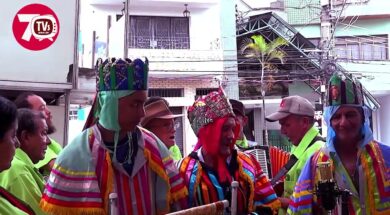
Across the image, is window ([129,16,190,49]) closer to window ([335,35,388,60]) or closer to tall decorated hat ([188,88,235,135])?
window ([335,35,388,60])

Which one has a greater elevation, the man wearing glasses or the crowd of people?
the man wearing glasses

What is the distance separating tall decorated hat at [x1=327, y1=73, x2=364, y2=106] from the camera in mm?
2873

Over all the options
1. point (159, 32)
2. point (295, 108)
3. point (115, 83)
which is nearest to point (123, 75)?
point (115, 83)

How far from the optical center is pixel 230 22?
64.8 feet

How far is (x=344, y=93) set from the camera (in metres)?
2.88

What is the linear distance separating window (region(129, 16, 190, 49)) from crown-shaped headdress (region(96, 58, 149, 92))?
16110 mm

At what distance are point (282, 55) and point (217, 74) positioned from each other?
300 cm

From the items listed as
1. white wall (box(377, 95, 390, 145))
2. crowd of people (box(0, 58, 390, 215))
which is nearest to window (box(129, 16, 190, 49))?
white wall (box(377, 95, 390, 145))

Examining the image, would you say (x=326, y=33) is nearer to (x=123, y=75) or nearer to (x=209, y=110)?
(x=209, y=110)

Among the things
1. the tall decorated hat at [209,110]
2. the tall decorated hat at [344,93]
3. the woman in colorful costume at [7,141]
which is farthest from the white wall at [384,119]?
the woman in colorful costume at [7,141]

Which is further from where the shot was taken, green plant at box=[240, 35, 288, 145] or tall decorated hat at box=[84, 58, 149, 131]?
green plant at box=[240, 35, 288, 145]

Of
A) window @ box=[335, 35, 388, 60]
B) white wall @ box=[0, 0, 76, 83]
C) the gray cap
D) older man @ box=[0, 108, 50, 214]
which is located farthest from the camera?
window @ box=[335, 35, 388, 60]

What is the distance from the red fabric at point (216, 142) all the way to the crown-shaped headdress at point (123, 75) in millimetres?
567

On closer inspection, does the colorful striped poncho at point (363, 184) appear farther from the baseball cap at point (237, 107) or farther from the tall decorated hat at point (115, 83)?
the baseball cap at point (237, 107)
